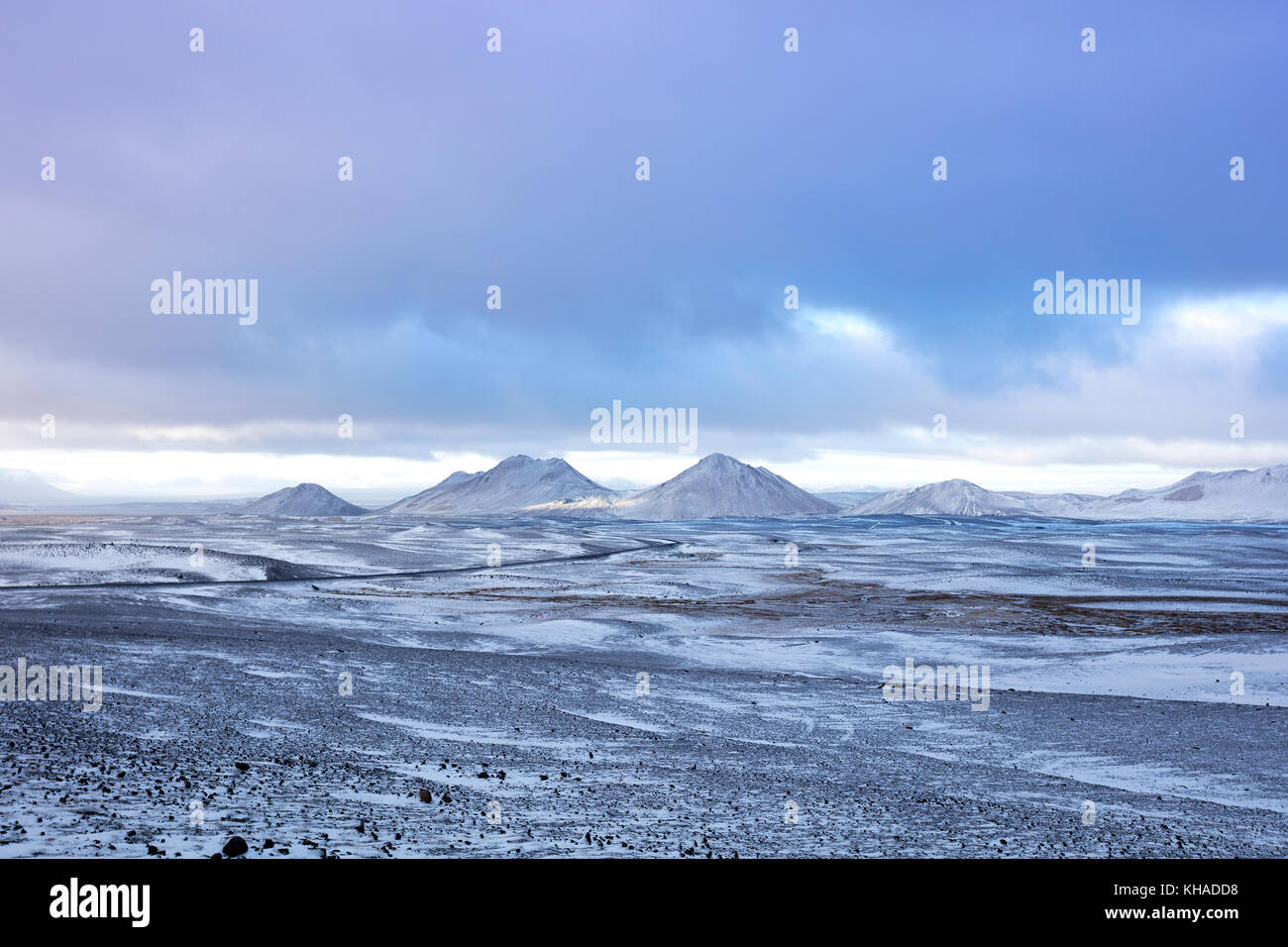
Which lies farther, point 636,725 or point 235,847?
point 636,725

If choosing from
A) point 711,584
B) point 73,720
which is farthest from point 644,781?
point 711,584

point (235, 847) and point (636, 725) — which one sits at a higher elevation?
point (235, 847)

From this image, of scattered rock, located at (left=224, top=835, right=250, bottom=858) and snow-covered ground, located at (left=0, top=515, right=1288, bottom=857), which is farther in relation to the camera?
snow-covered ground, located at (left=0, top=515, right=1288, bottom=857)

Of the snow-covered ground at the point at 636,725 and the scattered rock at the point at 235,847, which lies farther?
the snow-covered ground at the point at 636,725

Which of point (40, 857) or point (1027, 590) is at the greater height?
point (40, 857)

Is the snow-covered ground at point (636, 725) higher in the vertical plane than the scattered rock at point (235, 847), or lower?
lower

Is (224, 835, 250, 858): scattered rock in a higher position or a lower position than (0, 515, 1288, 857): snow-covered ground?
higher
